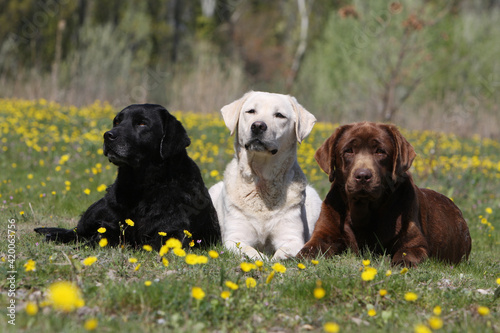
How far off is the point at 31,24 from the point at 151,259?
18.2m

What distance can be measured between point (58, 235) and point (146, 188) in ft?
2.99

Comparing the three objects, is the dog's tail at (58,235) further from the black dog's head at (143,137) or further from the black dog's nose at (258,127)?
the black dog's nose at (258,127)

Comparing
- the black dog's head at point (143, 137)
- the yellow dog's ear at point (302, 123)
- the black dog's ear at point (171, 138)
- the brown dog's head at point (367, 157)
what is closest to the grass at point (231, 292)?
the brown dog's head at point (367, 157)

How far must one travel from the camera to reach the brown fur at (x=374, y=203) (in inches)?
166

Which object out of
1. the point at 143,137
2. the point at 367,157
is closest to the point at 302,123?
the point at 367,157

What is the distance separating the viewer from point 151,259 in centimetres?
385

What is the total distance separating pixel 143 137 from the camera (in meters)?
4.48

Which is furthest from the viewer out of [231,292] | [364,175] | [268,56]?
[268,56]

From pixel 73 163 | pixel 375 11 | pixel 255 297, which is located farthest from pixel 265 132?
pixel 375 11

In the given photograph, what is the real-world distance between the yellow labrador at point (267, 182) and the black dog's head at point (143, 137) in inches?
27.3

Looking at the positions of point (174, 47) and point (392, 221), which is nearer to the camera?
point (392, 221)

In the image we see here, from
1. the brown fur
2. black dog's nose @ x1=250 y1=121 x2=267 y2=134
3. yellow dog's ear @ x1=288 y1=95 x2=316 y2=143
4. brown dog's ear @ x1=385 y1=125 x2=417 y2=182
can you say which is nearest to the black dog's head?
black dog's nose @ x1=250 y1=121 x2=267 y2=134

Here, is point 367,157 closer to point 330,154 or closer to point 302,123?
point 330,154

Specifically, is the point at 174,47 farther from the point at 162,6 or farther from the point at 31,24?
the point at 31,24
